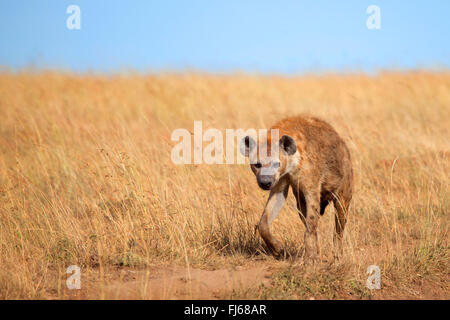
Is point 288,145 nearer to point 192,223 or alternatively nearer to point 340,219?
point 340,219

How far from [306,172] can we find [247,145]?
0.68 meters

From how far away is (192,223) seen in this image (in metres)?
5.81

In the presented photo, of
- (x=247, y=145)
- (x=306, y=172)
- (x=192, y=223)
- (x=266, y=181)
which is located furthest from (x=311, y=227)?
(x=192, y=223)

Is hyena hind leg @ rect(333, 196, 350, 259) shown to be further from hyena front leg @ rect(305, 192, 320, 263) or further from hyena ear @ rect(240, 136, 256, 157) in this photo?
hyena ear @ rect(240, 136, 256, 157)

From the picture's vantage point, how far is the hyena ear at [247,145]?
16.6 feet

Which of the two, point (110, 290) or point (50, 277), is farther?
point (50, 277)

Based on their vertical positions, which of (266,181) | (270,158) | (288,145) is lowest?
(266,181)

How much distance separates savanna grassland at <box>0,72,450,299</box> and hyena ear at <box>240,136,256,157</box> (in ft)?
3.40

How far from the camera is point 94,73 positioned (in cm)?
1597

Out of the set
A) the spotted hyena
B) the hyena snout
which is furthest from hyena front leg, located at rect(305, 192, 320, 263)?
the hyena snout

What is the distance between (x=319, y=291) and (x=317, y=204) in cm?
97

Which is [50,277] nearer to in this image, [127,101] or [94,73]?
[127,101]

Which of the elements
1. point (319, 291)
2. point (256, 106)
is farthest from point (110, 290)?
point (256, 106)

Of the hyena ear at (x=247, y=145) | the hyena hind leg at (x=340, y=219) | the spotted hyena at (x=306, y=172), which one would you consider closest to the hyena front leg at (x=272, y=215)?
the spotted hyena at (x=306, y=172)
